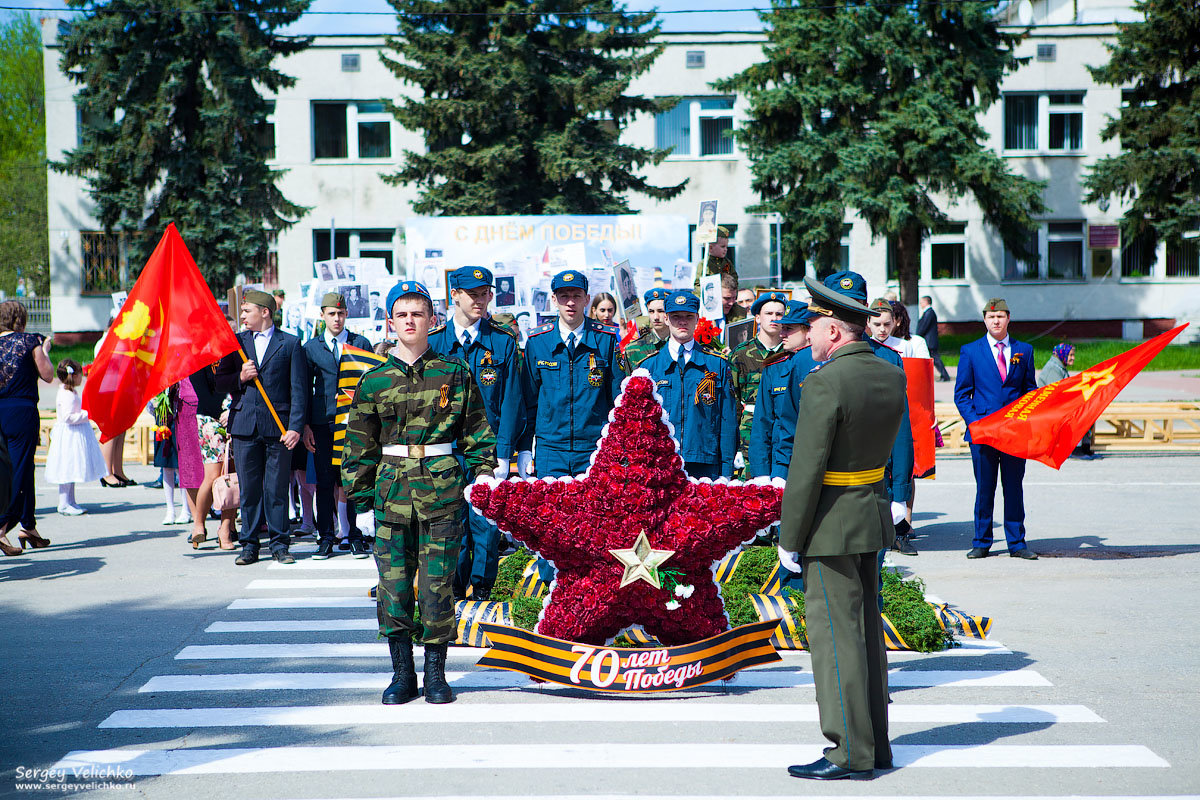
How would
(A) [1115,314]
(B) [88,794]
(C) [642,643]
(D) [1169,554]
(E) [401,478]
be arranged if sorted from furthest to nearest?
(A) [1115,314] → (D) [1169,554] → (C) [642,643] → (E) [401,478] → (B) [88,794]

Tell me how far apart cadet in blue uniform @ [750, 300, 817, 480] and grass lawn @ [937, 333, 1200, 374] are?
23328mm

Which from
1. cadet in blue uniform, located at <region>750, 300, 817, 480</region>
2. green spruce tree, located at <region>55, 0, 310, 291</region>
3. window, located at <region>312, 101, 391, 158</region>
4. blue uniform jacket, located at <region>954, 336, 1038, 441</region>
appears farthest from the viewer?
window, located at <region>312, 101, 391, 158</region>

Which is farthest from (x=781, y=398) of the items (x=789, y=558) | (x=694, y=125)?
(x=694, y=125)

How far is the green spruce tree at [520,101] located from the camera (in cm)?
2820

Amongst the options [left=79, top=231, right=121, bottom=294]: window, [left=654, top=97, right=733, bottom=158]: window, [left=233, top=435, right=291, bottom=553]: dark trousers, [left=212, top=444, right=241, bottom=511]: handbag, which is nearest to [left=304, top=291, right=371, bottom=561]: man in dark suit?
[left=233, top=435, right=291, bottom=553]: dark trousers

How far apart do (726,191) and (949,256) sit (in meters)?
7.99

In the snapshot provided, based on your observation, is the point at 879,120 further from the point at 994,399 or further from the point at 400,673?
the point at 400,673

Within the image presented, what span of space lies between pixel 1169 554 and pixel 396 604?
756 centimetres

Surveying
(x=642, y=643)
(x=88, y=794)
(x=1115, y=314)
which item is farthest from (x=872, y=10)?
(x=88, y=794)

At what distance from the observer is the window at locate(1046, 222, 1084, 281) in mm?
38875

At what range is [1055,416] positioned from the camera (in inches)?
405

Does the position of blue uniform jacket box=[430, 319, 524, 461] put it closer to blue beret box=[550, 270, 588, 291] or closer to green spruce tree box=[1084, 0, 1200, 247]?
blue beret box=[550, 270, 588, 291]

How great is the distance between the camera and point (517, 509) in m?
6.29

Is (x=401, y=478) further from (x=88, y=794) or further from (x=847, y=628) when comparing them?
(x=847, y=628)
